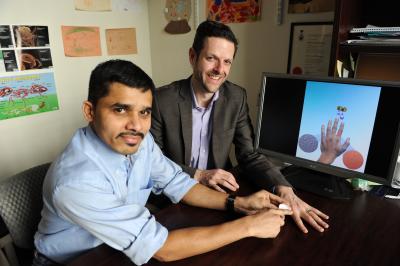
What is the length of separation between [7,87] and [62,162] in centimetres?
132

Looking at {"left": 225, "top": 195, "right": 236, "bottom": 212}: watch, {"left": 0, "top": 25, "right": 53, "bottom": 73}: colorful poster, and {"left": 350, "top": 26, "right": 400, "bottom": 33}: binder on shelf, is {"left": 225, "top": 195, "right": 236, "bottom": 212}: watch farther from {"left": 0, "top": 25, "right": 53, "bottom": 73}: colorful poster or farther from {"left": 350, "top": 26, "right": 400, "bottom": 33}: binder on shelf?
{"left": 0, "top": 25, "right": 53, "bottom": 73}: colorful poster

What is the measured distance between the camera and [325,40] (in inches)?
68.2

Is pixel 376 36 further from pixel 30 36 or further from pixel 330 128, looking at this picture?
pixel 30 36

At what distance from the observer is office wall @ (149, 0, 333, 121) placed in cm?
191

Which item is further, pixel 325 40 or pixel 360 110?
pixel 325 40

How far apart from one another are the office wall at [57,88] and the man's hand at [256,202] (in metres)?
1.60

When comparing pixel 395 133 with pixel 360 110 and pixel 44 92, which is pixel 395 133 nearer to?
pixel 360 110

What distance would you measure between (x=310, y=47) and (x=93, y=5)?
156 cm

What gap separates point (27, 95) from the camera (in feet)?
6.51

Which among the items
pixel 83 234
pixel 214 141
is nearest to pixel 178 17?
pixel 214 141

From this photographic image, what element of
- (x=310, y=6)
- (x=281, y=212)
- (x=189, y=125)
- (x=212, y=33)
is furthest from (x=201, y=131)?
(x=310, y=6)

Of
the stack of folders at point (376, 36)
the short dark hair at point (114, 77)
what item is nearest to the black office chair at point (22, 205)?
the short dark hair at point (114, 77)

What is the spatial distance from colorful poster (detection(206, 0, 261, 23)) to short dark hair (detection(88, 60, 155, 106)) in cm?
131

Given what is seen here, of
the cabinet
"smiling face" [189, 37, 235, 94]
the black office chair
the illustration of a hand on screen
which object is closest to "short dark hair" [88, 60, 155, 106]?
the black office chair
